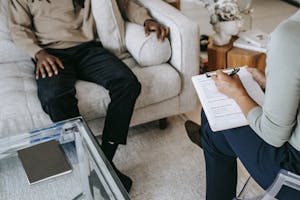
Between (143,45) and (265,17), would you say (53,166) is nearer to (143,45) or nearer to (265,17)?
(143,45)

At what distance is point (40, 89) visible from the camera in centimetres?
167

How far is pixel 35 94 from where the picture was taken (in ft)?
5.64

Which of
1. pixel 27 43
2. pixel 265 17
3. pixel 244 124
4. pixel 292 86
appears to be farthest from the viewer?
pixel 265 17

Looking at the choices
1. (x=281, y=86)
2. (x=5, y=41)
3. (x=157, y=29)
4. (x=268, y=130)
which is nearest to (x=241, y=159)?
(x=268, y=130)

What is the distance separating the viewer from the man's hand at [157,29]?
184cm

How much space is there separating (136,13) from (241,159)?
3.63 ft

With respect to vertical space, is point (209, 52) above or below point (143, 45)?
below

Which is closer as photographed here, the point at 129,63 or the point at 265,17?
the point at 129,63

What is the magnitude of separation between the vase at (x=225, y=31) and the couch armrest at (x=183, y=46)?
1.05 feet

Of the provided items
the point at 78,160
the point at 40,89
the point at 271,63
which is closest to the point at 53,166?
the point at 78,160

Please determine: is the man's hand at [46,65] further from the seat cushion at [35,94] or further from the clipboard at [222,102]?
the clipboard at [222,102]

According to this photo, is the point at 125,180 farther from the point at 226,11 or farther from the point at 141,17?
the point at 226,11

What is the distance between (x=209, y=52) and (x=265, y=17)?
1.63 metres

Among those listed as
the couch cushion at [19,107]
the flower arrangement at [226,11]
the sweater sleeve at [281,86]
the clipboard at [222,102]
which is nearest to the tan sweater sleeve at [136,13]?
the flower arrangement at [226,11]
